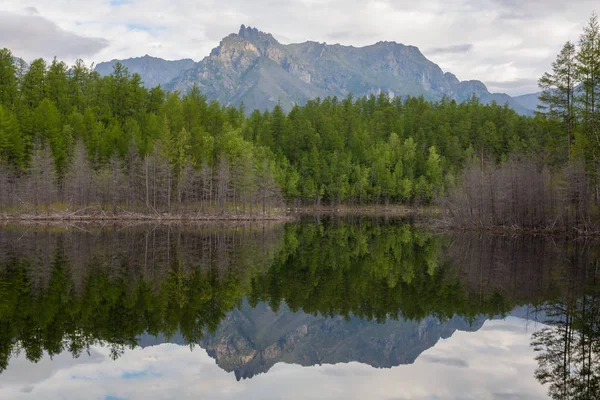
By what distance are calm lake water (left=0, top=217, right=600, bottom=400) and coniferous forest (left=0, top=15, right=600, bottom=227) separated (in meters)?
22.0

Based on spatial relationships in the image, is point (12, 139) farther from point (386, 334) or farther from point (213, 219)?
point (386, 334)

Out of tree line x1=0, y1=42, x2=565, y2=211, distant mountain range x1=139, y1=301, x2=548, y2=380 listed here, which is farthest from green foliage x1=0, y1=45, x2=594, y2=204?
distant mountain range x1=139, y1=301, x2=548, y2=380

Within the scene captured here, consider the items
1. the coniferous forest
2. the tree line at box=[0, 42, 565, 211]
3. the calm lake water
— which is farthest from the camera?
the tree line at box=[0, 42, 565, 211]

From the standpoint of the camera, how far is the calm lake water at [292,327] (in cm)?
1288

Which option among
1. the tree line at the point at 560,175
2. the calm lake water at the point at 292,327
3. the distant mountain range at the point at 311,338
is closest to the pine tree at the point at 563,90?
the tree line at the point at 560,175

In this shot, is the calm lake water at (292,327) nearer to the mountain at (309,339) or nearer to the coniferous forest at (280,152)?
the mountain at (309,339)

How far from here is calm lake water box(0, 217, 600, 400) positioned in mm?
12875

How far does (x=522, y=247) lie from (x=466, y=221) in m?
20.3

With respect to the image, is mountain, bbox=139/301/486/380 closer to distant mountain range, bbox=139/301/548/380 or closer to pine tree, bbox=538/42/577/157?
distant mountain range, bbox=139/301/548/380

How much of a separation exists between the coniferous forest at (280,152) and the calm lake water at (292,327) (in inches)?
866

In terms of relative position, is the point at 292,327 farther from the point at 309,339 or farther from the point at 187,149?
the point at 187,149

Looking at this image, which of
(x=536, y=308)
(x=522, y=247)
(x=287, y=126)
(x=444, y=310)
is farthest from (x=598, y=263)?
(x=287, y=126)

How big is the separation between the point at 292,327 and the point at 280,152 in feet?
325

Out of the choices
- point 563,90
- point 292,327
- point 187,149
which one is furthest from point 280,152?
point 292,327
